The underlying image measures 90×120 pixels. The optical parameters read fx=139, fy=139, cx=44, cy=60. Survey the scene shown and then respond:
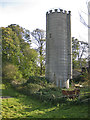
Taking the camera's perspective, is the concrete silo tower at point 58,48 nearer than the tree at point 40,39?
Yes

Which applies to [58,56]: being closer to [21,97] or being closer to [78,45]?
[21,97]

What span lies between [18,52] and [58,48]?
5850 mm

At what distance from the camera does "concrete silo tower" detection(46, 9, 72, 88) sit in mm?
13945

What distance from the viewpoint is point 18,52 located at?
29.6 ft

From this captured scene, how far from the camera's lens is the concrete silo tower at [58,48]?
13945 mm

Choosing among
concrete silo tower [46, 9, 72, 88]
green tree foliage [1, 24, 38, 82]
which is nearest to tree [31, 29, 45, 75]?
green tree foliage [1, 24, 38, 82]

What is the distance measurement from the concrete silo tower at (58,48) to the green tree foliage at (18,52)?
5.46 feet

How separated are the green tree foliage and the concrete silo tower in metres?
1.67

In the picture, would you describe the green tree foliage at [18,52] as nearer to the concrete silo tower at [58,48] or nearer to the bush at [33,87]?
the bush at [33,87]

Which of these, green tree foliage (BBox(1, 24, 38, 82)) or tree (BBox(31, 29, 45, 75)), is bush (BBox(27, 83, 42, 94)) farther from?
tree (BBox(31, 29, 45, 75))

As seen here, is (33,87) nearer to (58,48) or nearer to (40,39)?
(58,48)

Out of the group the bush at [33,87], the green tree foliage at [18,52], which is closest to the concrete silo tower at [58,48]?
the green tree foliage at [18,52]

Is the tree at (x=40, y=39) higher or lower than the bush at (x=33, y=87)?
higher

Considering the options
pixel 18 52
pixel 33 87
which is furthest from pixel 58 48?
pixel 18 52
